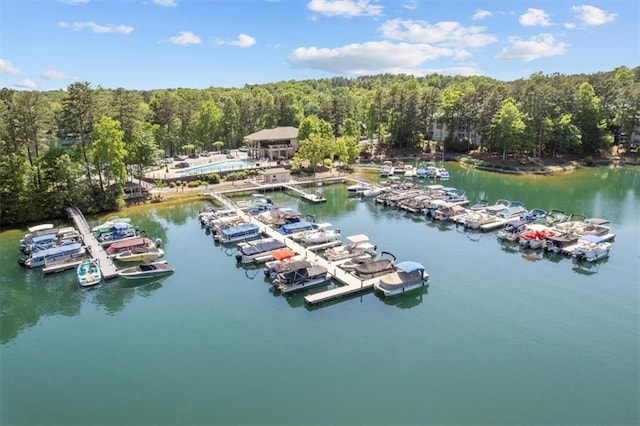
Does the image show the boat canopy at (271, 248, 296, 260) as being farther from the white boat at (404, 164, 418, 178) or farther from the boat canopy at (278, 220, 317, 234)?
the white boat at (404, 164, 418, 178)

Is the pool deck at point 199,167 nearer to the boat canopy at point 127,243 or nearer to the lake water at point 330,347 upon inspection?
the boat canopy at point 127,243

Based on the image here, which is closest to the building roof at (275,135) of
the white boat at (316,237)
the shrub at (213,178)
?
the shrub at (213,178)

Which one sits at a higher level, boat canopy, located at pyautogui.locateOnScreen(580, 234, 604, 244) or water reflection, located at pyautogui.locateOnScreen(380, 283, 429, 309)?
boat canopy, located at pyautogui.locateOnScreen(580, 234, 604, 244)

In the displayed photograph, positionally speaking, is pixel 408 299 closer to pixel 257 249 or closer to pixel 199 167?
pixel 257 249

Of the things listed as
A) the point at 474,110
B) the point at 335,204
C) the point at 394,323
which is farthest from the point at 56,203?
the point at 474,110

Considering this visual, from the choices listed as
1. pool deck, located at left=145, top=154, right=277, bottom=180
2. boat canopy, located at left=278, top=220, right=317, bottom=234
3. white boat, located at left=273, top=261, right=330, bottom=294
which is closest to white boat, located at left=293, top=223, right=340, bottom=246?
boat canopy, located at left=278, top=220, right=317, bottom=234

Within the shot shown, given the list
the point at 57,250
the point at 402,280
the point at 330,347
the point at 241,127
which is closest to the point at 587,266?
the point at 402,280
